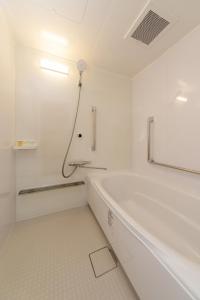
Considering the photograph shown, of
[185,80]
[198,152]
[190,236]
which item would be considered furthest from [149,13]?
[190,236]

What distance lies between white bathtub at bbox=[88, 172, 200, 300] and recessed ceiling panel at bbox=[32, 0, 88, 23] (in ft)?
5.85

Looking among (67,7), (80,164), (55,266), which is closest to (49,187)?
(80,164)

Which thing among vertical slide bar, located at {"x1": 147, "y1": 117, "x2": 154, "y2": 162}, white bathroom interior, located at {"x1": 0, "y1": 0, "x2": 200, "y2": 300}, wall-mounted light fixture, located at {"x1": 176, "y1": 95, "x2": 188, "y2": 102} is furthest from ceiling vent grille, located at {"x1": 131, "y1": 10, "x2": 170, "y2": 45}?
vertical slide bar, located at {"x1": 147, "y1": 117, "x2": 154, "y2": 162}

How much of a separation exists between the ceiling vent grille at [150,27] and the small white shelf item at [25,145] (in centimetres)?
172

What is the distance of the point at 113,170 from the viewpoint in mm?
2195

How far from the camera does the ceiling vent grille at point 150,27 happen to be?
1.19m

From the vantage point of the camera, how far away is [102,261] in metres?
1.12

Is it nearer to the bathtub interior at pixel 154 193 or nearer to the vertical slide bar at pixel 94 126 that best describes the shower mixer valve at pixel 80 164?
the vertical slide bar at pixel 94 126

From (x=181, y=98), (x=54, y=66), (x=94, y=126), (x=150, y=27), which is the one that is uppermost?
(x=150, y=27)

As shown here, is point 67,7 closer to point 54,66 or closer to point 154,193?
point 54,66

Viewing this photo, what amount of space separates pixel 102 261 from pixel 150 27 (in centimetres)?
229

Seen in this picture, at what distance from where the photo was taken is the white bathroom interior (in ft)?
3.03

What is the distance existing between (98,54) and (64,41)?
0.46 meters

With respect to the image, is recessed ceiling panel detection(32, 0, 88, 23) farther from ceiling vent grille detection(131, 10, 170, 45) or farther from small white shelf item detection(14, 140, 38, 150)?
small white shelf item detection(14, 140, 38, 150)
